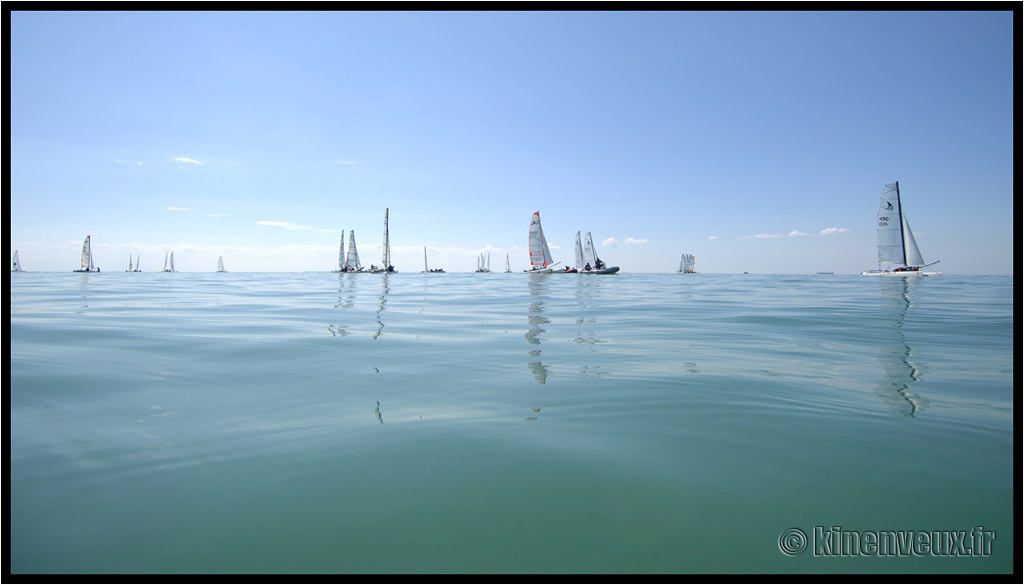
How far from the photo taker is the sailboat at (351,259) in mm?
108188

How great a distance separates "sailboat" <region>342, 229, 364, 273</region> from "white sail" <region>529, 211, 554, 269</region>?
49284 millimetres

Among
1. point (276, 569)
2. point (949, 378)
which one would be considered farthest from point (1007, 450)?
point (276, 569)

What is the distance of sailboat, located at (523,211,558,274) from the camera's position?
3209 inches

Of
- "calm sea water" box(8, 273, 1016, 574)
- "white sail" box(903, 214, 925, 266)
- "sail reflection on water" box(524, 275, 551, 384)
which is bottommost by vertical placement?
"calm sea water" box(8, 273, 1016, 574)

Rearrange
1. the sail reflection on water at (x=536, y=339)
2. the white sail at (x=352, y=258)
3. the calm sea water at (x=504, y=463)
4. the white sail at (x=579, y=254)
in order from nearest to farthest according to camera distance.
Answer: the calm sea water at (x=504, y=463)
the sail reflection on water at (x=536, y=339)
the white sail at (x=579, y=254)
the white sail at (x=352, y=258)

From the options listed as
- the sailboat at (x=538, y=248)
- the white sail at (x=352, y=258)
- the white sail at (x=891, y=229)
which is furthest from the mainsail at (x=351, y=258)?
the white sail at (x=891, y=229)

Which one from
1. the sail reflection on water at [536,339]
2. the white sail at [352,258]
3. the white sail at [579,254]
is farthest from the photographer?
the white sail at [352,258]

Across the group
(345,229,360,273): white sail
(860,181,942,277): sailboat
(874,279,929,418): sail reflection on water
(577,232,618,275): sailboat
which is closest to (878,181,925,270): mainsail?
(860,181,942,277): sailboat

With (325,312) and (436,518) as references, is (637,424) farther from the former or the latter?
(325,312)

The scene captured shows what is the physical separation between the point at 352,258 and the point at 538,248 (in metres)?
54.0

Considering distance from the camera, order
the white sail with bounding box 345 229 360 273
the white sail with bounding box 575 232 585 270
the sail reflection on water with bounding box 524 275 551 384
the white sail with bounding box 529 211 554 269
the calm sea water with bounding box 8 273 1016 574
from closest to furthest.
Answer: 1. the calm sea water with bounding box 8 273 1016 574
2. the sail reflection on water with bounding box 524 275 551 384
3. the white sail with bounding box 529 211 554 269
4. the white sail with bounding box 575 232 585 270
5. the white sail with bounding box 345 229 360 273

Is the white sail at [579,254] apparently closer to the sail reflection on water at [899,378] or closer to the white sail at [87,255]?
the sail reflection on water at [899,378]

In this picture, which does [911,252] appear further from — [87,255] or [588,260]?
[87,255]

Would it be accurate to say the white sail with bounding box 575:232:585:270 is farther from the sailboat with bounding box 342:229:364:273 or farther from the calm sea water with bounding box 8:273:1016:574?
the calm sea water with bounding box 8:273:1016:574
